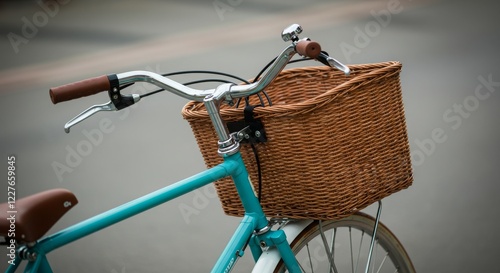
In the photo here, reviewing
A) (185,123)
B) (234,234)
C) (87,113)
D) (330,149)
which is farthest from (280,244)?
(185,123)

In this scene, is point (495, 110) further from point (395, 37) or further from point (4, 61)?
point (4, 61)

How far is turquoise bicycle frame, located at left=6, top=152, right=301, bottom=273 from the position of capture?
1.13 m

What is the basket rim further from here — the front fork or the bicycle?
the front fork

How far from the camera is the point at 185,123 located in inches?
161

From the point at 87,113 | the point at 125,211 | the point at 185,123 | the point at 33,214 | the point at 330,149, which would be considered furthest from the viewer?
the point at 185,123

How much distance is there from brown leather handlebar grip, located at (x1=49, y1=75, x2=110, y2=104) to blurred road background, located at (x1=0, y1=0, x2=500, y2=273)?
4.72 feet

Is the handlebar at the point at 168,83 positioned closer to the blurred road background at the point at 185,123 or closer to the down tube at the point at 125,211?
the down tube at the point at 125,211

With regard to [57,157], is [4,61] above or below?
above

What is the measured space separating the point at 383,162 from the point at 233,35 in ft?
14.3

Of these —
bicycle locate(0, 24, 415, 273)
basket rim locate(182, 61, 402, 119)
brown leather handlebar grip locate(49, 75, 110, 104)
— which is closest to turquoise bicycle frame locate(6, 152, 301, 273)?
bicycle locate(0, 24, 415, 273)

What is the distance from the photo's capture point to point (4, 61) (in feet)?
20.9

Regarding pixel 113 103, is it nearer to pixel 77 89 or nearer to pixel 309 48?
pixel 77 89

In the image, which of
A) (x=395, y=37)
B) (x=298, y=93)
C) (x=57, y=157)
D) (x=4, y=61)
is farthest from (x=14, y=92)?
(x=298, y=93)

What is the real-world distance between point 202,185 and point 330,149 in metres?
0.29
